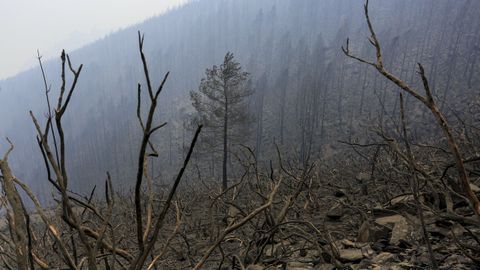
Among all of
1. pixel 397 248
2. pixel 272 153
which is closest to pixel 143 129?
pixel 397 248

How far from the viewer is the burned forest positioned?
940mm

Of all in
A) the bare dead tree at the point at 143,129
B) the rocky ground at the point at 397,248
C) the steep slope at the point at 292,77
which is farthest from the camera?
the steep slope at the point at 292,77

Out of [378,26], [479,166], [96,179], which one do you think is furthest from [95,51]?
[479,166]

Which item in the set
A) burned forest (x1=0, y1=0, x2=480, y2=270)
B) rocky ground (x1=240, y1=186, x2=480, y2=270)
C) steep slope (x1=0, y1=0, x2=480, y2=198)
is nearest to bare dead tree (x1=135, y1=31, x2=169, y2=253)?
burned forest (x1=0, y1=0, x2=480, y2=270)

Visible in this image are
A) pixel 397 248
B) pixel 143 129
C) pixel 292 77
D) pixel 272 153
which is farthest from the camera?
pixel 292 77

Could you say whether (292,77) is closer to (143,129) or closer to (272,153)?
(272,153)

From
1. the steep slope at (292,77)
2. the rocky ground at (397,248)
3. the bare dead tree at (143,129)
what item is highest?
the steep slope at (292,77)

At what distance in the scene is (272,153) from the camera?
2082 inches

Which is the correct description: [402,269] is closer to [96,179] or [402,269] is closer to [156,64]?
[96,179]

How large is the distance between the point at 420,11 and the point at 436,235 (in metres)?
98.7

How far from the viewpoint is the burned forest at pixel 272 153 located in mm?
940

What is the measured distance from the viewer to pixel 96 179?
74875mm

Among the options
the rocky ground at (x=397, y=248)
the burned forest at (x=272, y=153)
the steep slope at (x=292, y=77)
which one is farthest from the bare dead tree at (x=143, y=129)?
the steep slope at (x=292, y=77)

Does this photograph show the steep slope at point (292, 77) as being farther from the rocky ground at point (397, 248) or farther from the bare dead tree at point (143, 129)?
the bare dead tree at point (143, 129)
